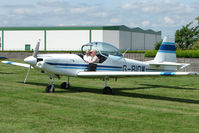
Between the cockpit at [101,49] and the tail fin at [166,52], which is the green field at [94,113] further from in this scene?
the tail fin at [166,52]

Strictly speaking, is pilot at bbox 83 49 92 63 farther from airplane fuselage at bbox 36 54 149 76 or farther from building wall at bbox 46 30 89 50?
building wall at bbox 46 30 89 50

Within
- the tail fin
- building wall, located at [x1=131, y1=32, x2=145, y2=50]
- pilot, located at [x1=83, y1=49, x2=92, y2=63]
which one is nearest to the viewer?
pilot, located at [x1=83, y1=49, x2=92, y2=63]

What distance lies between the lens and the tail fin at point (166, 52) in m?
16.6

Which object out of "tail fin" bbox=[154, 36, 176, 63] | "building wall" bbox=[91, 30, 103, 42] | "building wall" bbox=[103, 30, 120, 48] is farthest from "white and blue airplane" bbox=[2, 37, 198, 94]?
"building wall" bbox=[103, 30, 120, 48]

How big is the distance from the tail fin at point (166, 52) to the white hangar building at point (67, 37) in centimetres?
4298

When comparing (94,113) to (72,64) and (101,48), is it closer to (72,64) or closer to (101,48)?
(72,64)

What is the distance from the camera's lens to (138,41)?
69500 mm

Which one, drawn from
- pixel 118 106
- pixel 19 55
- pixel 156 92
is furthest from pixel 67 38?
pixel 118 106

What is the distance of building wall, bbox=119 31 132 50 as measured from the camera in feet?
202

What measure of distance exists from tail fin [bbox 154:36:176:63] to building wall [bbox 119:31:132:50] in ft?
145

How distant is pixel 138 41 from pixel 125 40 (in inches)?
265

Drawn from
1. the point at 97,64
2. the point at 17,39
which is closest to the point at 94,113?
the point at 97,64

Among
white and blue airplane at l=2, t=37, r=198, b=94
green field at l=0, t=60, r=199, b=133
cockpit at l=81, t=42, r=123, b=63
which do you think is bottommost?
green field at l=0, t=60, r=199, b=133

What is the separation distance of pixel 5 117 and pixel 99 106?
118 inches
